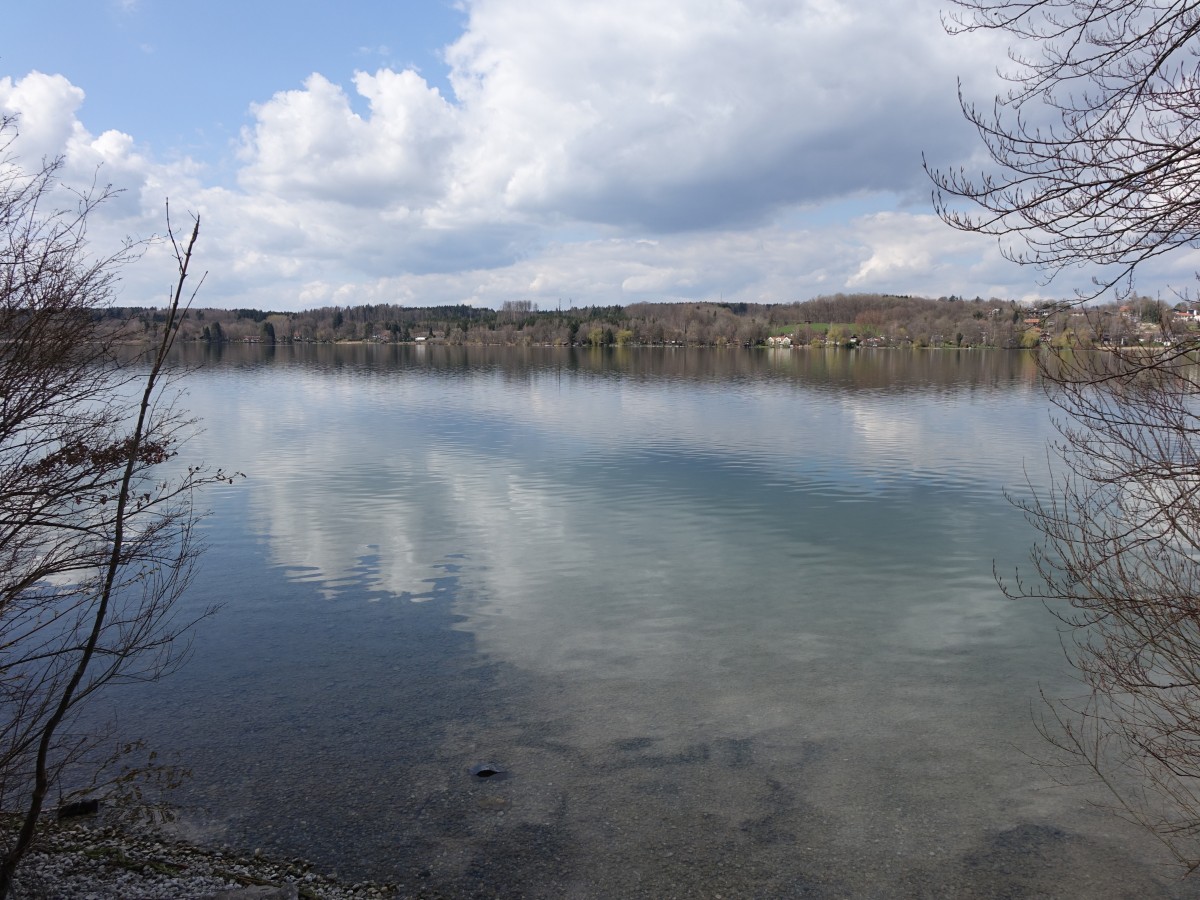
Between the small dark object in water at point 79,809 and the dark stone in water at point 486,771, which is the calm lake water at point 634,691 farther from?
the small dark object in water at point 79,809

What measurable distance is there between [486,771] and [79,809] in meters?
4.04

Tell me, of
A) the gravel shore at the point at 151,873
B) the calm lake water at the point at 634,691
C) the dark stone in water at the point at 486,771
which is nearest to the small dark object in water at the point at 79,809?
the gravel shore at the point at 151,873

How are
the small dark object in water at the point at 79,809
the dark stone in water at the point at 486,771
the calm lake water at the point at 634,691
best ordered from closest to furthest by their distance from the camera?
1. the calm lake water at the point at 634,691
2. the small dark object in water at the point at 79,809
3. the dark stone in water at the point at 486,771

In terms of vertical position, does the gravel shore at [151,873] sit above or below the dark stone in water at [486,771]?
above

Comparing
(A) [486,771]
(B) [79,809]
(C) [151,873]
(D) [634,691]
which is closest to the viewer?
(C) [151,873]

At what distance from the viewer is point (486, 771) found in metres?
8.74

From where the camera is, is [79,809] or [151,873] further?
[79,809]

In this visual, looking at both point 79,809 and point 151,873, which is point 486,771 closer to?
point 151,873

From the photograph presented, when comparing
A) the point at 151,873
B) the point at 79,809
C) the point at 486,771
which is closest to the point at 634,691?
the point at 486,771

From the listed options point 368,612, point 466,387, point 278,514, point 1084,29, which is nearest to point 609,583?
point 368,612

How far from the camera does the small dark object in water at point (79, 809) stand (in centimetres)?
771

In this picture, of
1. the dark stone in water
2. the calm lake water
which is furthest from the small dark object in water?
the dark stone in water

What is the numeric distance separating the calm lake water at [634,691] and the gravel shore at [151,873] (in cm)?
34

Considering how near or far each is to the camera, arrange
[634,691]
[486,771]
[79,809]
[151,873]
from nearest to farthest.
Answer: [151,873]
[79,809]
[486,771]
[634,691]
